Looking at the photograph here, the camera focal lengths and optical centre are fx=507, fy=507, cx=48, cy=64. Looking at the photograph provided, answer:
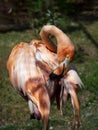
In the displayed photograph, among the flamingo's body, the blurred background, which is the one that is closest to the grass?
the blurred background

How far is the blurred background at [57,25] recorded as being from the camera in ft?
20.4

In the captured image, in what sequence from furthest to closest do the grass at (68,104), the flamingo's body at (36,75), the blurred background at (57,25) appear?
the blurred background at (57,25)
the grass at (68,104)
the flamingo's body at (36,75)

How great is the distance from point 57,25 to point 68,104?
323 centimetres

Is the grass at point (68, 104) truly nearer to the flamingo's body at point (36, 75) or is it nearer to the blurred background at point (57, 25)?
the blurred background at point (57, 25)

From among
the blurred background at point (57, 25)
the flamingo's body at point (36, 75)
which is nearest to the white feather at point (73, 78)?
the flamingo's body at point (36, 75)

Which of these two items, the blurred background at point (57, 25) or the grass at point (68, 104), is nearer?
the grass at point (68, 104)

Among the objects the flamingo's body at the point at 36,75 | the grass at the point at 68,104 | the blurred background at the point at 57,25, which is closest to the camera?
the flamingo's body at the point at 36,75

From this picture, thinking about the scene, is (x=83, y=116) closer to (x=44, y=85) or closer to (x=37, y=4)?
(x=44, y=85)

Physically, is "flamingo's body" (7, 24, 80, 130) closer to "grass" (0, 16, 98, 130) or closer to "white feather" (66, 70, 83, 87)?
"white feather" (66, 70, 83, 87)

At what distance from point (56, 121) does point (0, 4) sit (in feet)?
14.3

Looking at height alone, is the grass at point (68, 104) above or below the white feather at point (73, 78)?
below

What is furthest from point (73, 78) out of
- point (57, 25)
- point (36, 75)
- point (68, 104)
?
point (57, 25)

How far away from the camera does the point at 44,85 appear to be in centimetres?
330

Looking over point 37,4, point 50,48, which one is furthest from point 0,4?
point 50,48
